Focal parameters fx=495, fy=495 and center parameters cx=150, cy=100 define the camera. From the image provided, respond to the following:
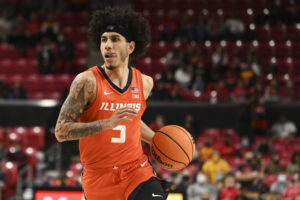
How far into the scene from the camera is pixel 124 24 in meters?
3.82

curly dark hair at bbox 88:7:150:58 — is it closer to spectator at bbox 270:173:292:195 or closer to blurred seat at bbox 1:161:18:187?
spectator at bbox 270:173:292:195

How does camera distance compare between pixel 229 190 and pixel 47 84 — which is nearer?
pixel 229 190

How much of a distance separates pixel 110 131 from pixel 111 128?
23 cm

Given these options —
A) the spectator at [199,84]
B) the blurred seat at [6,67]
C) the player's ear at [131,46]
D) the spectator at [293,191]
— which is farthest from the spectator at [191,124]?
the player's ear at [131,46]

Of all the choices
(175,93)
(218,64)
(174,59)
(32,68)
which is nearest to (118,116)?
(175,93)

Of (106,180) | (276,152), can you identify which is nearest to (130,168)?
(106,180)

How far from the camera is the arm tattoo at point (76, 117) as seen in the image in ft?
11.1

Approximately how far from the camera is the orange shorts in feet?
11.8

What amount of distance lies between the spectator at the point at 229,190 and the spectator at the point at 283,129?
423cm

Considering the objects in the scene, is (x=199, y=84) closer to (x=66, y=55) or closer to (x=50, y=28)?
(x=66, y=55)

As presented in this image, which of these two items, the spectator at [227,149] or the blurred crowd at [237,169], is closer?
the blurred crowd at [237,169]

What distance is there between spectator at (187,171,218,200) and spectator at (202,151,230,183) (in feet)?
1.93

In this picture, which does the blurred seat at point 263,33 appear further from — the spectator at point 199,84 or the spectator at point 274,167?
the spectator at point 274,167

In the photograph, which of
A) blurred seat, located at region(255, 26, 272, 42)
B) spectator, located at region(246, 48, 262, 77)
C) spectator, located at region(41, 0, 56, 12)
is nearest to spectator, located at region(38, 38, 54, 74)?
spectator, located at region(41, 0, 56, 12)
